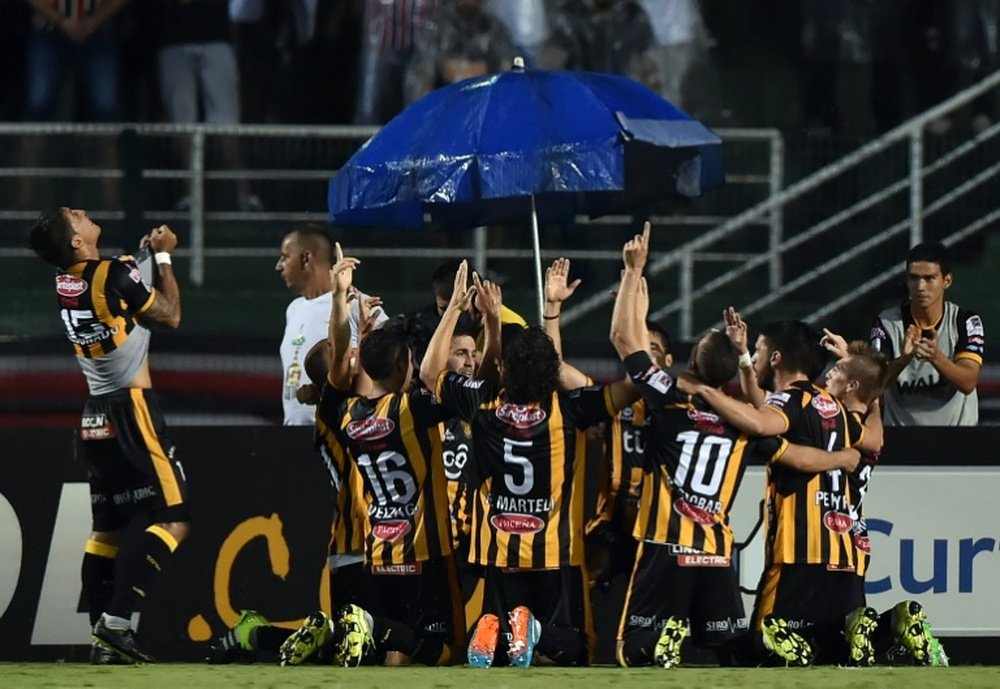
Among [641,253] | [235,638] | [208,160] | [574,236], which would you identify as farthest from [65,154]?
[641,253]

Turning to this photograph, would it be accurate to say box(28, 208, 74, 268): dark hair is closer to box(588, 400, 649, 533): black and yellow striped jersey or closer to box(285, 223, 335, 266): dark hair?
box(285, 223, 335, 266): dark hair

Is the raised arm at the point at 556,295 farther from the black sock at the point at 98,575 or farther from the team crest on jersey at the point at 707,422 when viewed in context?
the black sock at the point at 98,575

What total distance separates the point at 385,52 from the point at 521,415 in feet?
14.5

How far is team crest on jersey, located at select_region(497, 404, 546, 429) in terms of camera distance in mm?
8336

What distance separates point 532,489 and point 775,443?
0.98m

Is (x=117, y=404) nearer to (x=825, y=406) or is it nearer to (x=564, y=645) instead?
(x=564, y=645)

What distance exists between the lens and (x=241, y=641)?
8.88 meters

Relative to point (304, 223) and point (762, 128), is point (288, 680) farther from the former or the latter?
point (762, 128)

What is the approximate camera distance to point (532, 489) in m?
8.37

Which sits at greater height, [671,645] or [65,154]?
[65,154]

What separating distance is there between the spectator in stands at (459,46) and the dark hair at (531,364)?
4080 millimetres

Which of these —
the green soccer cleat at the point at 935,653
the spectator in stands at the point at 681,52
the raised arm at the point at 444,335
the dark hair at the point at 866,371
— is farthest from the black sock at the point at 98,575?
the spectator in stands at the point at 681,52

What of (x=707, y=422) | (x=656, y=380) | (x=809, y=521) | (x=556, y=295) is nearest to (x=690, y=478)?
(x=707, y=422)

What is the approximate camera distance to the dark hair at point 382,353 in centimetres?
855
